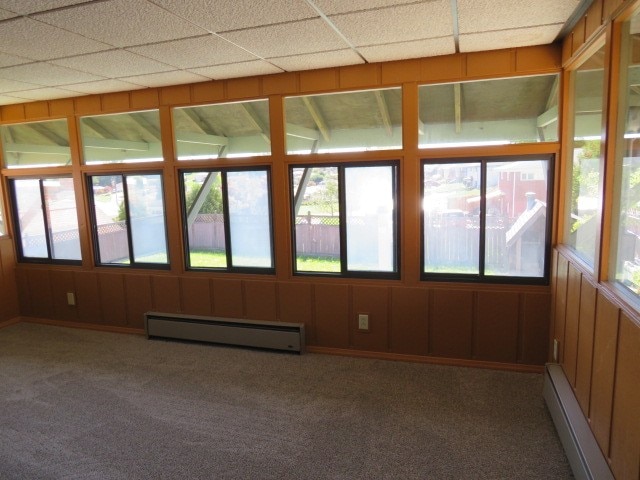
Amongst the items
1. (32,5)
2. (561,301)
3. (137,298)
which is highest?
(32,5)

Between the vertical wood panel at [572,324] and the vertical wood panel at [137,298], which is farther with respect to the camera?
the vertical wood panel at [137,298]

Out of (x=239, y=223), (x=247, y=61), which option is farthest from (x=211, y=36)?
(x=239, y=223)

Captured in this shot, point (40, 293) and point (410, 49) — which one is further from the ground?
A: point (410, 49)

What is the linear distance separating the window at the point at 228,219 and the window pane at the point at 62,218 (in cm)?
158

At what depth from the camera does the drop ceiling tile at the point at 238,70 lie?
11.4 feet

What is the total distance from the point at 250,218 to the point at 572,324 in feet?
9.60

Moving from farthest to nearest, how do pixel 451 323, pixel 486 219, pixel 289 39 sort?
1. pixel 451 323
2. pixel 486 219
3. pixel 289 39

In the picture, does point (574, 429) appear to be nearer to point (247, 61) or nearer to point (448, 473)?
point (448, 473)

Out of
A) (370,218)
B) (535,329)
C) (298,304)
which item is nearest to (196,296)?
(298,304)

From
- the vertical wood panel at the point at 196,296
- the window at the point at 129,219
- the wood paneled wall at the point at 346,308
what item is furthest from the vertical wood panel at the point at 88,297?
the vertical wood panel at the point at 196,296

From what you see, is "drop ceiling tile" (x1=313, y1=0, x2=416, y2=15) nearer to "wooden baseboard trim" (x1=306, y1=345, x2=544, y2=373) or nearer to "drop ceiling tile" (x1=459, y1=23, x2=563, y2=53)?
"drop ceiling tile" (x1=459, y1=23, x2=563, y2=53)

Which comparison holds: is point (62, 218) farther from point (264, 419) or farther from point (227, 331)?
point (264, 419)

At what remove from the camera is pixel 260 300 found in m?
4.19

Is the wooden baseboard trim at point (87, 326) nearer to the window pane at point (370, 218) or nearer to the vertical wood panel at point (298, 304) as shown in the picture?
the vertical wood panel at point (298, 304)
